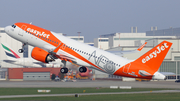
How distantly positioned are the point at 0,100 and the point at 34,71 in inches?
4020

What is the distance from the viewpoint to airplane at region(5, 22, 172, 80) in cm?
5403

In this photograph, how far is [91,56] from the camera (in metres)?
54.6

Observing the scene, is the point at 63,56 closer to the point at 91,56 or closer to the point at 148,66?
the point at 91,56

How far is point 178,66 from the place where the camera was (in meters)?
134

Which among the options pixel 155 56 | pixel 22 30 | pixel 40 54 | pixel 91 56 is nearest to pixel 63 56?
pixel 40 54

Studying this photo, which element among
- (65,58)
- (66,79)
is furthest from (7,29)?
(66,79)

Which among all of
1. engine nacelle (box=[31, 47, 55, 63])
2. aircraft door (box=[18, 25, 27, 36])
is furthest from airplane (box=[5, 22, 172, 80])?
aircraft door (box=[18, 25, 27, 36])

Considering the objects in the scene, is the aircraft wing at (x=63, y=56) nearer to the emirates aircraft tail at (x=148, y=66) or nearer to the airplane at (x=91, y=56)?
the airplane at (x=91, y=56)

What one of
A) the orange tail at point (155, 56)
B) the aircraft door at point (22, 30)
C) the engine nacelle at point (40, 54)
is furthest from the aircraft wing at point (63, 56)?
the orange tail at point (155, 56)

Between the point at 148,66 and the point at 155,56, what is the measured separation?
7.51ft

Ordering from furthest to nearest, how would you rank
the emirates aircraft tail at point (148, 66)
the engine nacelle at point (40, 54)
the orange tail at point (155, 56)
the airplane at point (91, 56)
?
the engine nacelle at point (40, 54)
the airplane at point (91, 56)
the emirates aircraft tail at point (148, 66)
the orange tail at point (155, 56)

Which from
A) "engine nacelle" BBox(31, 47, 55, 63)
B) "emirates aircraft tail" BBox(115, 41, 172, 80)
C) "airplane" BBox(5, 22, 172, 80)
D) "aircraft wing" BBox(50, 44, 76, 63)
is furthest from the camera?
"engine nacelle" BBox(31, 47, 55, 63)

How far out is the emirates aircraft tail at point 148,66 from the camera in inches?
2081

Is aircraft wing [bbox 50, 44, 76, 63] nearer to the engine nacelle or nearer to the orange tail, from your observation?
the engine nacelle
